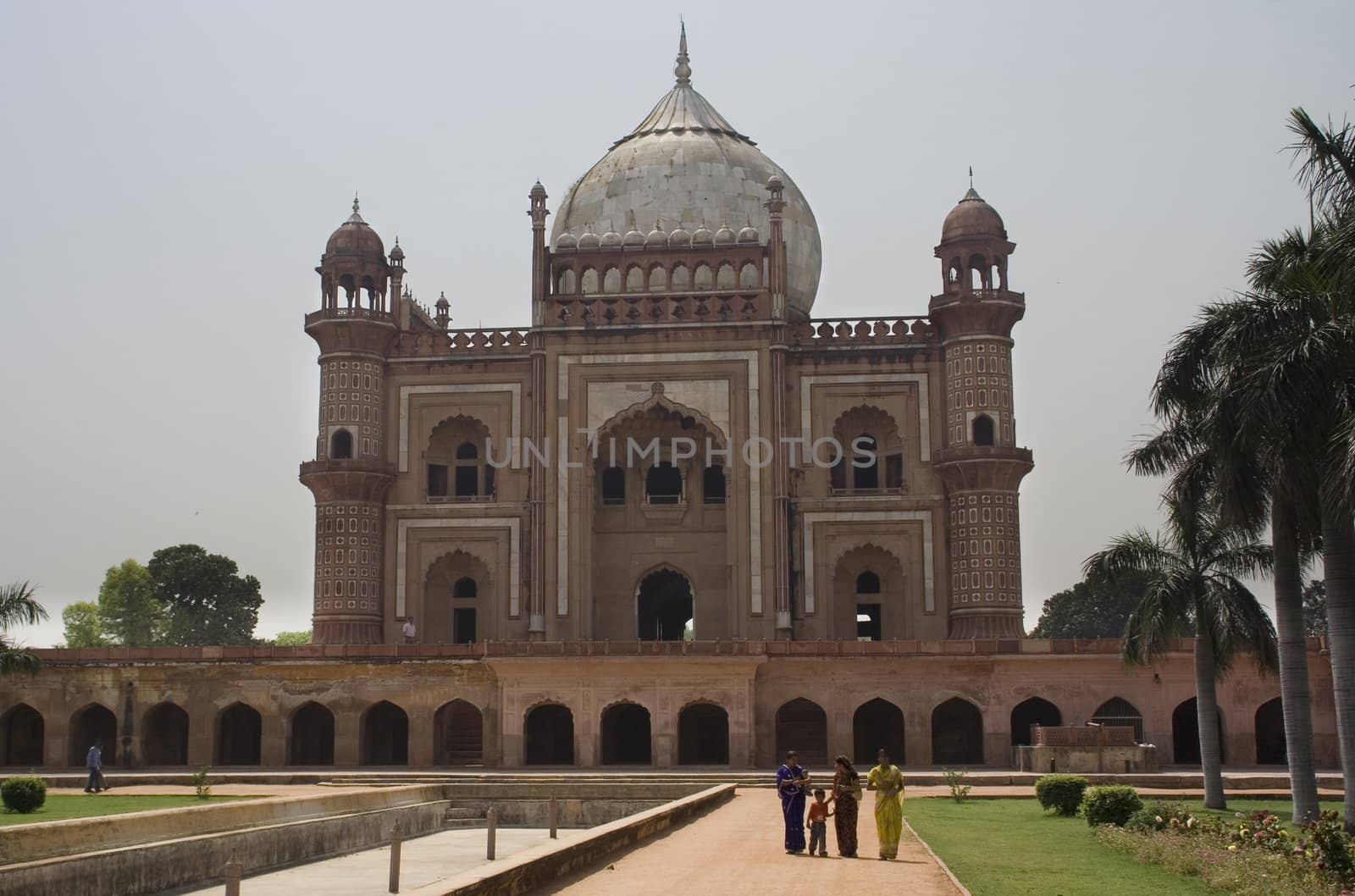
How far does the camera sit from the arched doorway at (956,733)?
1401 inches

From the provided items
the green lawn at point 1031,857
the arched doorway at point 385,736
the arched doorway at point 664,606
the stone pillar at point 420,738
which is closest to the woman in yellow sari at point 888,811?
the green lawn at point 1031,857

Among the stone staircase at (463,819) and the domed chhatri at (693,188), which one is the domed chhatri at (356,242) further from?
the stone staircase at (463,819)

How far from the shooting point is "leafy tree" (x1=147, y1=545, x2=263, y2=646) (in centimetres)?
6047

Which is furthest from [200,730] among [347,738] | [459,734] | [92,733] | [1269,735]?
[1269,735]

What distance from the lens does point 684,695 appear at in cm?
3347

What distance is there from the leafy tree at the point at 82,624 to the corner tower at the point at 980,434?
143 feet

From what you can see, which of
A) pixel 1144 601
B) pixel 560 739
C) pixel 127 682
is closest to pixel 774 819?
pixel 1144 601

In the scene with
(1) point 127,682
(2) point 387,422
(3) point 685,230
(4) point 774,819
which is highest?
(3) point 685,230

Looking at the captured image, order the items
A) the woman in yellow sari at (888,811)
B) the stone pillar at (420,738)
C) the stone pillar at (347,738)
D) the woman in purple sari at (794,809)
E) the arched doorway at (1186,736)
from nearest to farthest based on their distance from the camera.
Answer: the woman in yellow sari at (888,811), the woman in purple sari at (794,809), the stone pillar at (420,738), the stone pillar at (347,738), the arched doorway at (1186,736)

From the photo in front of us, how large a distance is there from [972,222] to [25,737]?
83.0ft

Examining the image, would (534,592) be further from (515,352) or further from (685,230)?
(685,230)

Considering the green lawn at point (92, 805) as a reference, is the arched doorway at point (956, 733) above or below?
above

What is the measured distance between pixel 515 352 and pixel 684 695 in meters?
10.9

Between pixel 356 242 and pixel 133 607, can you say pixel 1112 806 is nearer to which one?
pixel 356 242
